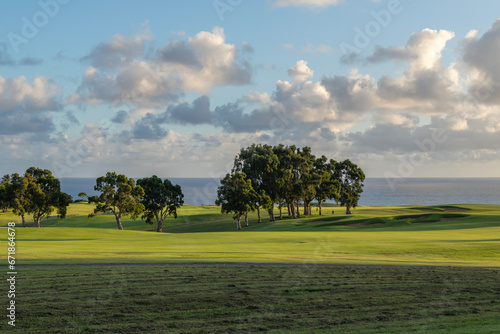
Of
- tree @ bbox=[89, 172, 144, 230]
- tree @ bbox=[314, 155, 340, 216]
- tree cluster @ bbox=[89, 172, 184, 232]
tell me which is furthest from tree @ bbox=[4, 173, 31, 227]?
tree @ bbox=[314, 155, 340, 216]

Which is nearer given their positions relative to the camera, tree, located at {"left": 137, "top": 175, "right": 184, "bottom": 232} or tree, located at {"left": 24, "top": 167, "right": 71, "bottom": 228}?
tree, located at {"left": 24, "top": 167, "right": 71, "bottom": 228}

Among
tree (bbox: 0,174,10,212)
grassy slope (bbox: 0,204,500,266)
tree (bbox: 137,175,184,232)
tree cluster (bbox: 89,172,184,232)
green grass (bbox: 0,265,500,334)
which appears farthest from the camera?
tree (bbox: 137,175,184,232)

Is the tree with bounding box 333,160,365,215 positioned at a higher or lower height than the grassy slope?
higher

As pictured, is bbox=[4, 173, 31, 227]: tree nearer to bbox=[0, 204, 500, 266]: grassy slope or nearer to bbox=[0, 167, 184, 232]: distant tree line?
bbox=[0, 167, 184, 232]: distant tree line

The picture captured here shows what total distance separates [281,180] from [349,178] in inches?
699

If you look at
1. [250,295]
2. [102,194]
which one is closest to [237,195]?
[102,194]

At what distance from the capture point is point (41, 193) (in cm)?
6247

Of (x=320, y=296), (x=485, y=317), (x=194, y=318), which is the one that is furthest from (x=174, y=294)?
(x=485, y=317)

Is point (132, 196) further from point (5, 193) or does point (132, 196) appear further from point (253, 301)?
point (253, 301)

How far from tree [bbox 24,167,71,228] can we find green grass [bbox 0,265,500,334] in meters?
51.9

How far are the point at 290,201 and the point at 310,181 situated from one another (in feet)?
24.0

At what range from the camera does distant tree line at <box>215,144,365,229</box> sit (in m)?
63.7

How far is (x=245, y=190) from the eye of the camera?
62594mm

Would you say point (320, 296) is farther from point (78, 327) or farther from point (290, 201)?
point (290, 201)
